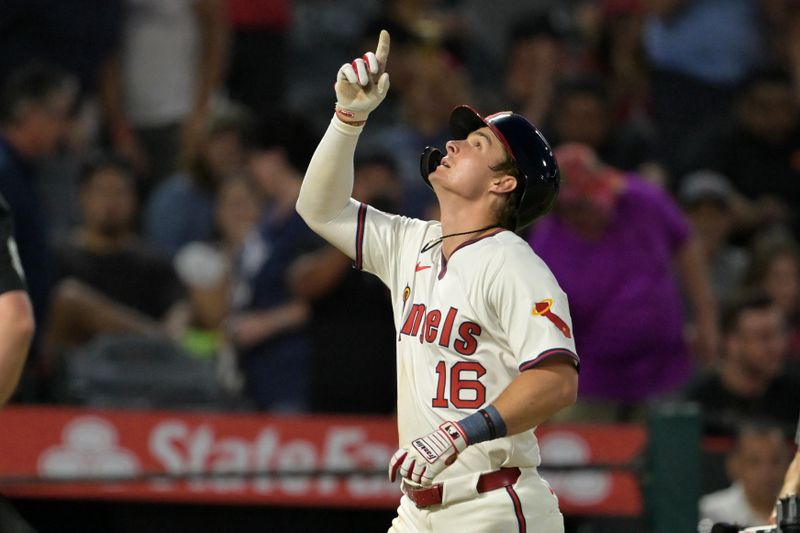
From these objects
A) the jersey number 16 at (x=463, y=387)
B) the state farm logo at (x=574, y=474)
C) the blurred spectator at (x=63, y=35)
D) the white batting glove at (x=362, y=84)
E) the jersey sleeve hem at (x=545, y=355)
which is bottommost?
the state farm logo at (x=574, y=474)

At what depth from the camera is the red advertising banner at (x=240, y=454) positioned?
6.67 meters

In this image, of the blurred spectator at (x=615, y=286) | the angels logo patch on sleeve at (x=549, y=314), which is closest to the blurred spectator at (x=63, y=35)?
the blurred spectator at (x=615, y=286)

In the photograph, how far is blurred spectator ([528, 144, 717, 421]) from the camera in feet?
24.4

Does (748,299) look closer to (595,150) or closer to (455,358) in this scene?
(595,150)

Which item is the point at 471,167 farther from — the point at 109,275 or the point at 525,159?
the point at 109,275

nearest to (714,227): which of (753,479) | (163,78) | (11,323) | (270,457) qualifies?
(753,479)

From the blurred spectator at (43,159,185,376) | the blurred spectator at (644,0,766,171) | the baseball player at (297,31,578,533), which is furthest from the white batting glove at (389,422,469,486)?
the blurred spectator at (644,0,766,171)

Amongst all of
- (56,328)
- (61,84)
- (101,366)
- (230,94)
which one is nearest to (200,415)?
(101,366)

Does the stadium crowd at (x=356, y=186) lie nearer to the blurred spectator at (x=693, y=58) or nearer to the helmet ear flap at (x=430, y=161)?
the blurred spectator at (x=693, y=58)

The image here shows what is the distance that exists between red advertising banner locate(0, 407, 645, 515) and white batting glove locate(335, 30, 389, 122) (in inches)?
107

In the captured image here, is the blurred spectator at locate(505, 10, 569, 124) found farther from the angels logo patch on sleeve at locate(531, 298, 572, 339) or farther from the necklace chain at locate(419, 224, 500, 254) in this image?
the angels logo patch on sleeve at locate(531, 298, 572, 339)

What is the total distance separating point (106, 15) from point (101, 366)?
267 centimetres

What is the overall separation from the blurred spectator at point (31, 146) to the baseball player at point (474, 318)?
3058mm

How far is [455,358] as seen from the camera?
402 centimetres
